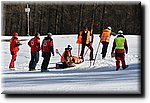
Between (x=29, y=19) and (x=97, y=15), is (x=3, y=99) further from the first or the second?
(x=97, y=15)

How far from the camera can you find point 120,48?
387 centimetres

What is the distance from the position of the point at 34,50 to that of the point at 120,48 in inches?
27.0

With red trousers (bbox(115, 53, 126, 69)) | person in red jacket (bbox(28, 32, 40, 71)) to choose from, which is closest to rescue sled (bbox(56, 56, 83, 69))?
person in red jacket (bbox(28, 32, 40, 71))

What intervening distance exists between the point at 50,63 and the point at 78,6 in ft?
1.66

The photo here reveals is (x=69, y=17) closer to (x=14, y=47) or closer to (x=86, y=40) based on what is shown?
(x=86, y=40)

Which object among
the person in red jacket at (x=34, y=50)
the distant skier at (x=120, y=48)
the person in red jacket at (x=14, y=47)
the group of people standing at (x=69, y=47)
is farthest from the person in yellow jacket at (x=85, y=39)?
the person in red jacket at (x=14, y=47)

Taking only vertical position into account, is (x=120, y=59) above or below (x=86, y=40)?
below

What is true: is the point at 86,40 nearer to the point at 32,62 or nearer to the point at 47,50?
the point at 47,50

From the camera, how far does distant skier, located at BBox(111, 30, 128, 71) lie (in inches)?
152

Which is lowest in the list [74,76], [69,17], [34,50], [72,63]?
[74,76]

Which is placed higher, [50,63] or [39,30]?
[39,30]

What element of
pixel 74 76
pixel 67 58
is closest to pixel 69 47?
pixel 67 58

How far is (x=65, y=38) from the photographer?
152 inches

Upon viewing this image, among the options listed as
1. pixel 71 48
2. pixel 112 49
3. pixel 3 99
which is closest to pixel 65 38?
pixel 71 48
